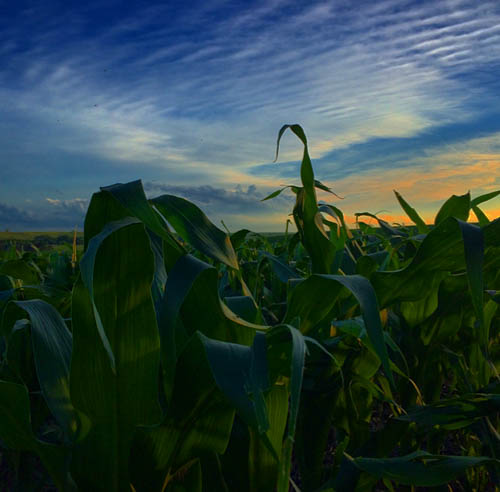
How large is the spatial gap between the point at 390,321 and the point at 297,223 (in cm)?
39

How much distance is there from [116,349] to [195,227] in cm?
22

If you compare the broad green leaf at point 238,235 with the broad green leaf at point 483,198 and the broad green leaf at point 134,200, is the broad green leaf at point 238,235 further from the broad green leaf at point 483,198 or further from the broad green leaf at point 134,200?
the broad green leaf at point 134,200

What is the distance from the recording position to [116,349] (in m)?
0.61

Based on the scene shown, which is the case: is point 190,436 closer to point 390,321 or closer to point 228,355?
point 228,355

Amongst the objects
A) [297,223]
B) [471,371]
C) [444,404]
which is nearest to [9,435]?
[297,223]

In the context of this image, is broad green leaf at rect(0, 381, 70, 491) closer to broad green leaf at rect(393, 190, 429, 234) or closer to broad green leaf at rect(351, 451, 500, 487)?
broad green leaf at rect(351, 451, 500, 487)

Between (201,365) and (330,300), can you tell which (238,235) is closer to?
(330,300)

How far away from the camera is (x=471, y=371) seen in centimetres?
120

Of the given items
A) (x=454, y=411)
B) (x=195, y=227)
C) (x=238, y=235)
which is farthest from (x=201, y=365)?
(x=238, y=235)

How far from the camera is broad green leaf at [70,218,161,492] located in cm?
59

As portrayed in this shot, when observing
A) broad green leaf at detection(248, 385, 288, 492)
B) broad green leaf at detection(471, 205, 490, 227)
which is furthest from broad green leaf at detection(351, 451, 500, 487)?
broad green leaf at detection(471, 205, 490, 227)

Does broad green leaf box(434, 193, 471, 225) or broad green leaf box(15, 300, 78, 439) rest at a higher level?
broad green leaf box(434, 193, 471, 225)

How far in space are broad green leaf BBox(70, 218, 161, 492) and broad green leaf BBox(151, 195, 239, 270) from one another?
4.8 inches

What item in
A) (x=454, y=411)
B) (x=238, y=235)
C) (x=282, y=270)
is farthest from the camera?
(x=238, y=235)
